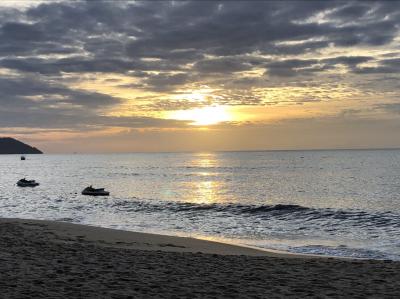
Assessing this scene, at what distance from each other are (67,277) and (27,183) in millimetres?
72396

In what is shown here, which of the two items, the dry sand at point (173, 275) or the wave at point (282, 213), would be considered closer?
the dry sand at point (173, 275)

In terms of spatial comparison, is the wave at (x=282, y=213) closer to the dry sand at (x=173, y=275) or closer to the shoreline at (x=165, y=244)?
the shoreline at (x=165, y=244)

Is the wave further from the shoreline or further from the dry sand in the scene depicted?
the dry sand

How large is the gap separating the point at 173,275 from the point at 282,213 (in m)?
30.1

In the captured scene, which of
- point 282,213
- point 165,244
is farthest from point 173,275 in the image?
point 282,213

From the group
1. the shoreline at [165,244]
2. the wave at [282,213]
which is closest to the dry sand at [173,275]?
the shoreline at [165,244]

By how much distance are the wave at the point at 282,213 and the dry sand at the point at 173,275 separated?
65.9 ft

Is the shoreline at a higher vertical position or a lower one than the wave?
higher

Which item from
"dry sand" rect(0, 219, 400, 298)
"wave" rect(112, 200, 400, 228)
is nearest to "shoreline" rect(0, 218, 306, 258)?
"dry sand" rect(0, 219, 400, 298)

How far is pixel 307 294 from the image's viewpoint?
33.6 feet

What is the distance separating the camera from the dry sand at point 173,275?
1002cm

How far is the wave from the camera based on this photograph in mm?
35259

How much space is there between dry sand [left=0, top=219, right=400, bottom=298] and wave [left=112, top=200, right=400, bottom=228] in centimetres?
2009

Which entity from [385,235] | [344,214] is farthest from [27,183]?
[385,235]
